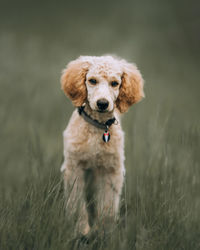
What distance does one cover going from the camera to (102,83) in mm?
3197

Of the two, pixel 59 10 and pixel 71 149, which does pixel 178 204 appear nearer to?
pixel 71 149

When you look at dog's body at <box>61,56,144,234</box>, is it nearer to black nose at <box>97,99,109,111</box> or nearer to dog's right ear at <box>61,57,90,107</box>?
dog's right ear at <box>61,57,90,107</box>

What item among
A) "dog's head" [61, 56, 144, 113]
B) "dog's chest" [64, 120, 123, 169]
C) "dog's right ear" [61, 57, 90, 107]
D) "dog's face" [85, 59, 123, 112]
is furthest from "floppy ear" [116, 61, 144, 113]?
"dog's right ear" [61, 57, 90, 107]

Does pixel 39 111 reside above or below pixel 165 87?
below

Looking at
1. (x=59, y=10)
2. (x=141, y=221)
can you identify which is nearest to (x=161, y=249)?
(x=141, y=221)

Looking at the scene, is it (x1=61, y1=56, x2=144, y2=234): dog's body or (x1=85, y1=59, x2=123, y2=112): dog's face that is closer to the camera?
(x1=85, y1=59, x2=123, y2=112): dog's face

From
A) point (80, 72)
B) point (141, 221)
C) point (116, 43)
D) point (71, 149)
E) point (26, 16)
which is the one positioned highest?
point (26, 16)

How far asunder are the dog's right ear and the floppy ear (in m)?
0.40

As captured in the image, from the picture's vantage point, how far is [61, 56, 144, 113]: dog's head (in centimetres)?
318

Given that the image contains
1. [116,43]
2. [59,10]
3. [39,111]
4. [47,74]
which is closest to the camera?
[39,111]

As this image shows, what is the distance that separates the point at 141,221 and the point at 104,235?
15.0 inches

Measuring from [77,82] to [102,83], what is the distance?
1.01 feet

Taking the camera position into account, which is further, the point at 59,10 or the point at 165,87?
the point at 59,10

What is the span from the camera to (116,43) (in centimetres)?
1126
